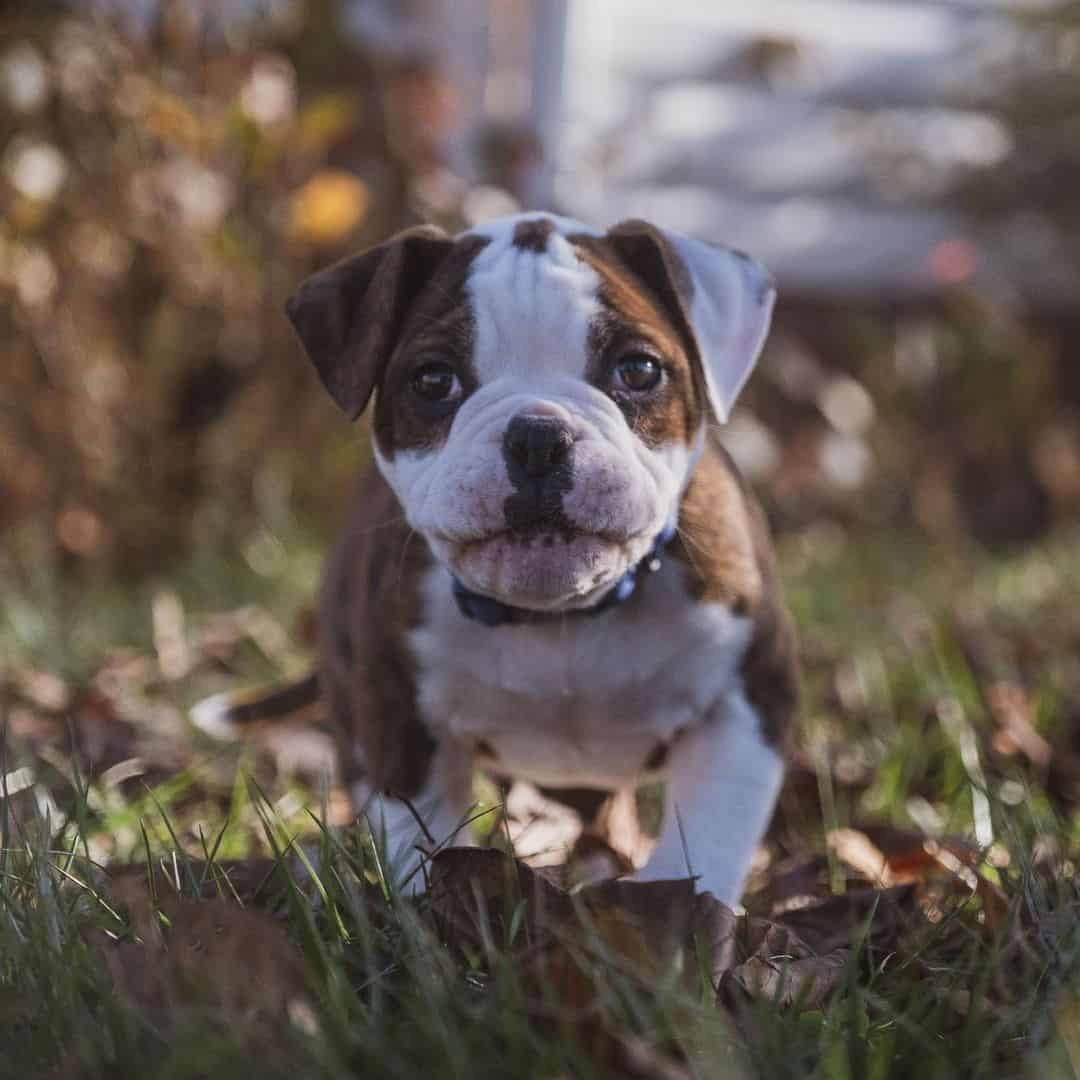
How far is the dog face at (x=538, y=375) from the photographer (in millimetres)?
2023

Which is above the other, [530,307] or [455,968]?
[530,307]

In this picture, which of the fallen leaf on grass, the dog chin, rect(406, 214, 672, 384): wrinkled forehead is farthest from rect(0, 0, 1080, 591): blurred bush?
the fallen leaf on grass

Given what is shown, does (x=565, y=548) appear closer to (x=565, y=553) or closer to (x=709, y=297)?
(x=565, y=553)

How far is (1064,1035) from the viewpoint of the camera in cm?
142

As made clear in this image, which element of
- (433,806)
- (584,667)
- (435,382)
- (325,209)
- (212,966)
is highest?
(435,382)

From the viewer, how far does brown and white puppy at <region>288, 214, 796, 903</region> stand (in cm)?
210

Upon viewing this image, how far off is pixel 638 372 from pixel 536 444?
0.27 metres

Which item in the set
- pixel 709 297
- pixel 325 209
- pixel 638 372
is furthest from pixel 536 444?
pixel 325 209

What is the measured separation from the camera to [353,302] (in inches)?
92.8

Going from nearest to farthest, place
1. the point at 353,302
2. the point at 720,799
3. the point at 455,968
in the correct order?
1. the point at 455,968
2. the point at 720,799
3. the point at 353,302

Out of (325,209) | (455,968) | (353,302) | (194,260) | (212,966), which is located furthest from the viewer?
(194,260)

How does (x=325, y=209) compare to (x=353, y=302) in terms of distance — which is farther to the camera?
(x=325, y=209)

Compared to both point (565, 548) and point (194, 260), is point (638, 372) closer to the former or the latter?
point (565, 548)

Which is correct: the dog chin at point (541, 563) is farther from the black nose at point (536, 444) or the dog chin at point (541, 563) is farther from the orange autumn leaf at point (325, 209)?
the orange autumn leaf at point (325, 209)
